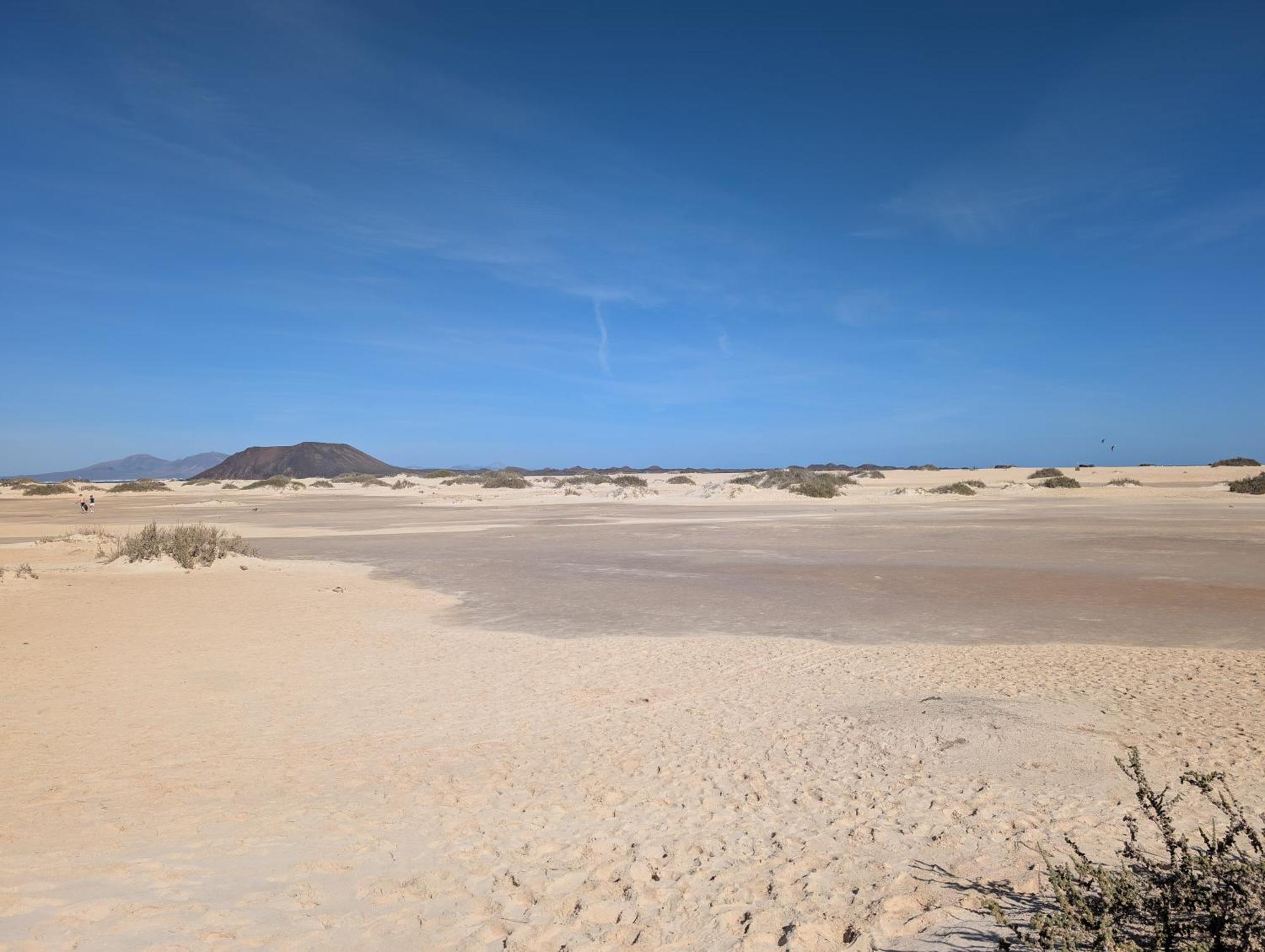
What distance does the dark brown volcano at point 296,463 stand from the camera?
363ft

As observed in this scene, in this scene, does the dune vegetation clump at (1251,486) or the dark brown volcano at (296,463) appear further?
the dark brown volcano at (296,463)

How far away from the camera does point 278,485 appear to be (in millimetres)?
64375

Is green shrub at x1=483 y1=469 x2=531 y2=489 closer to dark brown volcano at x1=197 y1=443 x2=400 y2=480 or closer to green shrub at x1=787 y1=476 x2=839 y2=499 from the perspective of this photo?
green shrub at x1=787 y1=476 x2=839 y2=499

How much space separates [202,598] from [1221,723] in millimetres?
14309

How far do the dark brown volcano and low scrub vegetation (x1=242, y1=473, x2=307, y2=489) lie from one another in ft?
125

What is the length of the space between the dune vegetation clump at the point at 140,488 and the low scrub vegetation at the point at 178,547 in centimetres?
5785

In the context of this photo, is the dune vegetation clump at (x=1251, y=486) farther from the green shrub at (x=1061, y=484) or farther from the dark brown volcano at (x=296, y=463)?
the dark brown volcano at (x=296, y=463)

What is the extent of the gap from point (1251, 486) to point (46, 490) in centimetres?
8144

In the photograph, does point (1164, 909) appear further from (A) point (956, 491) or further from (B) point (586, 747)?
(A) point (956, 491)

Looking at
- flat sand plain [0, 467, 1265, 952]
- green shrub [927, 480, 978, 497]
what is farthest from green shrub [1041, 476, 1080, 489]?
flat sand plain [0, 467, 1265, 952]

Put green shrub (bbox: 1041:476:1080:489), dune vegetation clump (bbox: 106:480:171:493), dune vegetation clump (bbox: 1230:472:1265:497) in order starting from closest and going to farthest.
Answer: dune vegetation clump (bbox: 1230:472:1265:497) → green shrub (bbox: 1041:476:1080:489) → dune vegetation clump (bbox: 106:480:171:493)

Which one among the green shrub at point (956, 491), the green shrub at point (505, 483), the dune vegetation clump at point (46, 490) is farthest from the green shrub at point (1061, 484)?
the dune vegetation clump at point (46, 490)

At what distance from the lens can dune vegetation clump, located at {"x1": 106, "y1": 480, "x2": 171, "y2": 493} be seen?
6638 centimetres

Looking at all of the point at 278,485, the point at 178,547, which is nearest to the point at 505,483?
the point at 278,485
